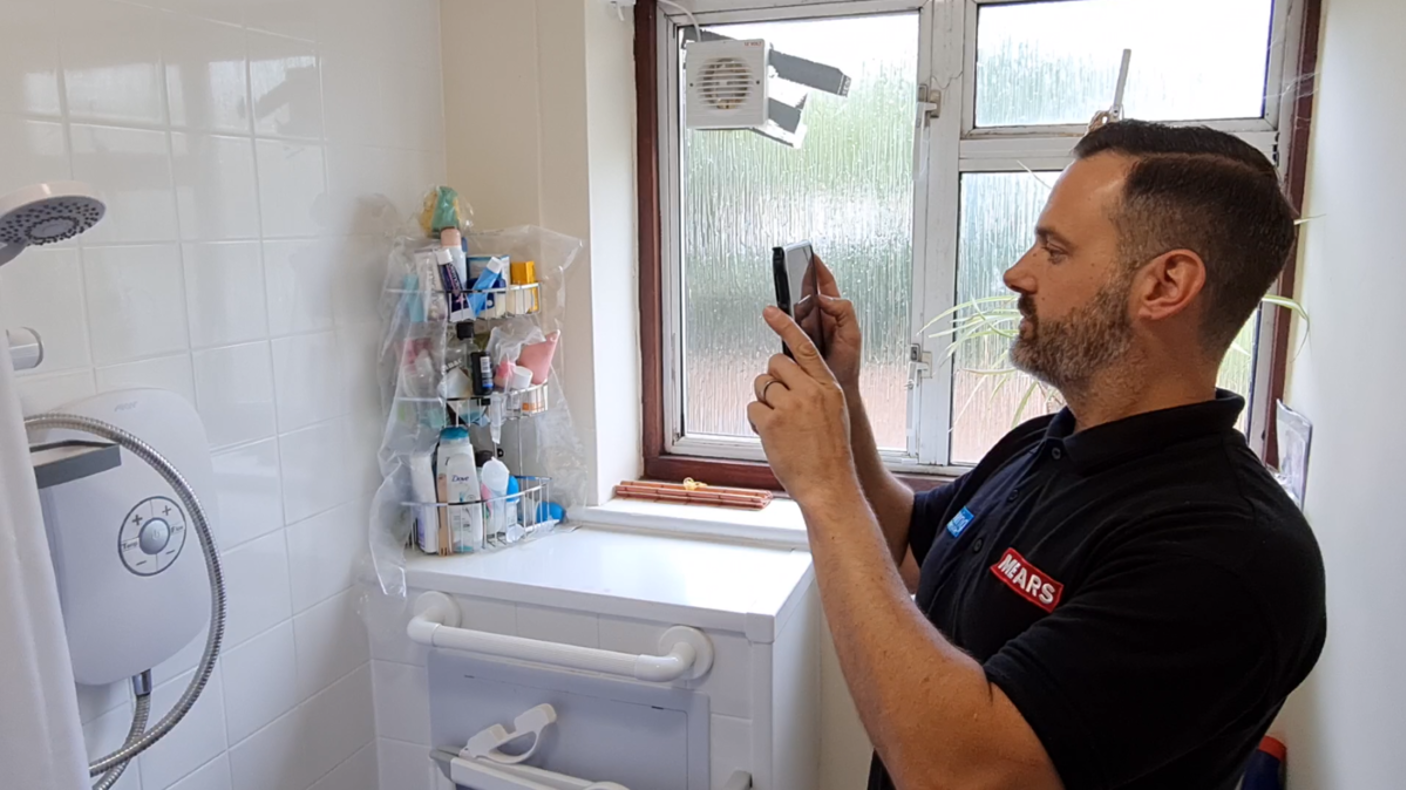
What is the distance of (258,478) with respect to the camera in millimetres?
1381

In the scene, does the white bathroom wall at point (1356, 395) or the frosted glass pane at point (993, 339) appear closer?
the white bathroom wall at point (1356, 395)

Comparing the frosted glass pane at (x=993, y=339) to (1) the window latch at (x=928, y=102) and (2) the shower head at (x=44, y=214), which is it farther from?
(2) the shower head at (x=44, y=214)

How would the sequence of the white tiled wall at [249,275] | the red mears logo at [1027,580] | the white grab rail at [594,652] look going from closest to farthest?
the red mears logo at [1027,580], the white tiled wall at [249,275], the white grab rail at [594,652]

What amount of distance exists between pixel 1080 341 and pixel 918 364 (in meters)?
0.82

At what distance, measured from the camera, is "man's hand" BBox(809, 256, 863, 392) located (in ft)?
3.92

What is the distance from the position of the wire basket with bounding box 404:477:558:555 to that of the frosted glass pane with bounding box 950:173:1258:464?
0.76 metres

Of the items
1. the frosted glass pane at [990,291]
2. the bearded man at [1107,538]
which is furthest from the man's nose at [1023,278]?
the frosted glass pane at [990,291]

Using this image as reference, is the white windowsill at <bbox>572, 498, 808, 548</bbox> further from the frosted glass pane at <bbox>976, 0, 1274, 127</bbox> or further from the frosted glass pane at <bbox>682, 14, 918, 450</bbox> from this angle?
the frosted glass pane at <bbox>976, 0, 1274, 127</bbox>

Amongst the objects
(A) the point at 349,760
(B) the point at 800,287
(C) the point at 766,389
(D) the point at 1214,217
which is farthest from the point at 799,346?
(A) the point at 349,760

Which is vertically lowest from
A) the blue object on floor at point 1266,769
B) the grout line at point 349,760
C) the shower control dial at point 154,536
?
the grout line at point 349,760

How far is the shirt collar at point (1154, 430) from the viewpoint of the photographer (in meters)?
0.88

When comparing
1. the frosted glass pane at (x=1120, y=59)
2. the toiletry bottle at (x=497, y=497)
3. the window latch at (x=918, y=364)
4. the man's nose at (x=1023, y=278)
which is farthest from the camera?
the window latch at (x=918, y=364)

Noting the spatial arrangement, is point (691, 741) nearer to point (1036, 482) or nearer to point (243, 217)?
point (1036, 482)

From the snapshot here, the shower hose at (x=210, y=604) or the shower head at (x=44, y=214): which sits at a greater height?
the shower head at (x=44, y=214)
